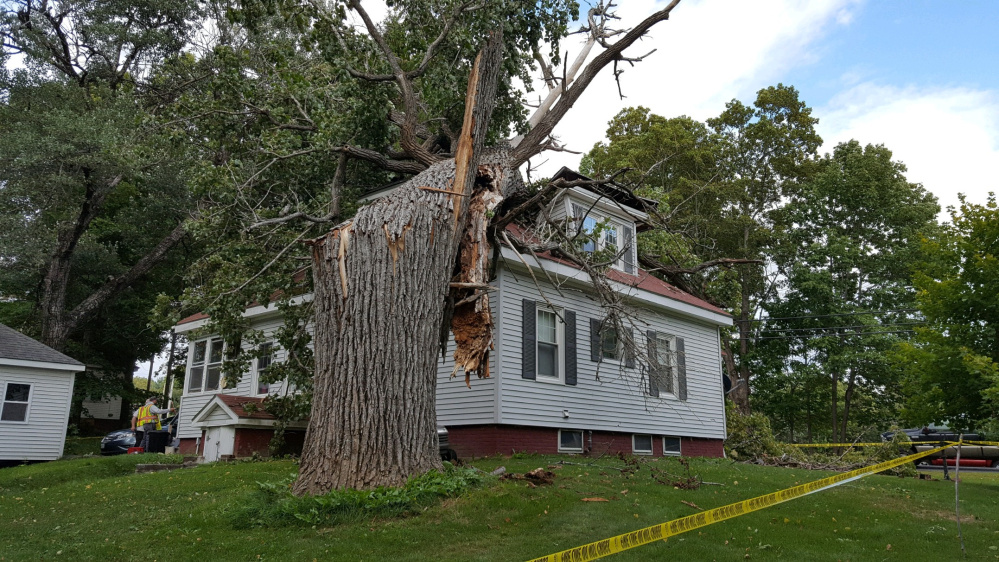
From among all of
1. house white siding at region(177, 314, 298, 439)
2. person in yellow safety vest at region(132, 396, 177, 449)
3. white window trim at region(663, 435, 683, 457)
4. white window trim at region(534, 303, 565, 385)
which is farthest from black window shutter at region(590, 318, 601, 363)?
person in yellow safety vest at region(132, 396, 177, 449)

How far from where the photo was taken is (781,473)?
12.6 metres

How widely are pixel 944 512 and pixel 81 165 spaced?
24621 mm

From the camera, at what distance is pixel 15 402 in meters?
19.0

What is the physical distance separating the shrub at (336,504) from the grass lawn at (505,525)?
0.12 meters

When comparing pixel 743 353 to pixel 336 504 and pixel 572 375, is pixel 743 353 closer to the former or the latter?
pixel 572 375

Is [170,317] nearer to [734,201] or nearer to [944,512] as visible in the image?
[944,512]

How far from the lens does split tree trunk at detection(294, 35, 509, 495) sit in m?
7.03

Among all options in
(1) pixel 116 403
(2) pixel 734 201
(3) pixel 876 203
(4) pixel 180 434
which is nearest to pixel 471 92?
(4) pixel 180 434

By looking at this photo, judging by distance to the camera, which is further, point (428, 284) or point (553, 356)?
point (553, 356)

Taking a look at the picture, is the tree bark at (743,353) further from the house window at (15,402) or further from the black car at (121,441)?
the house window at (15,402)

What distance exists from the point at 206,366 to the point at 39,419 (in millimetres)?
5538

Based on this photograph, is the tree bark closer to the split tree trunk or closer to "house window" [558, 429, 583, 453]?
"house window" [558, 429, 583, 453]

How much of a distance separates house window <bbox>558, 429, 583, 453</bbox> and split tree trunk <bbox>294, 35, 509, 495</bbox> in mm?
6048

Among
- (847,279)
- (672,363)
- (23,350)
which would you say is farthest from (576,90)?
(847,279)
